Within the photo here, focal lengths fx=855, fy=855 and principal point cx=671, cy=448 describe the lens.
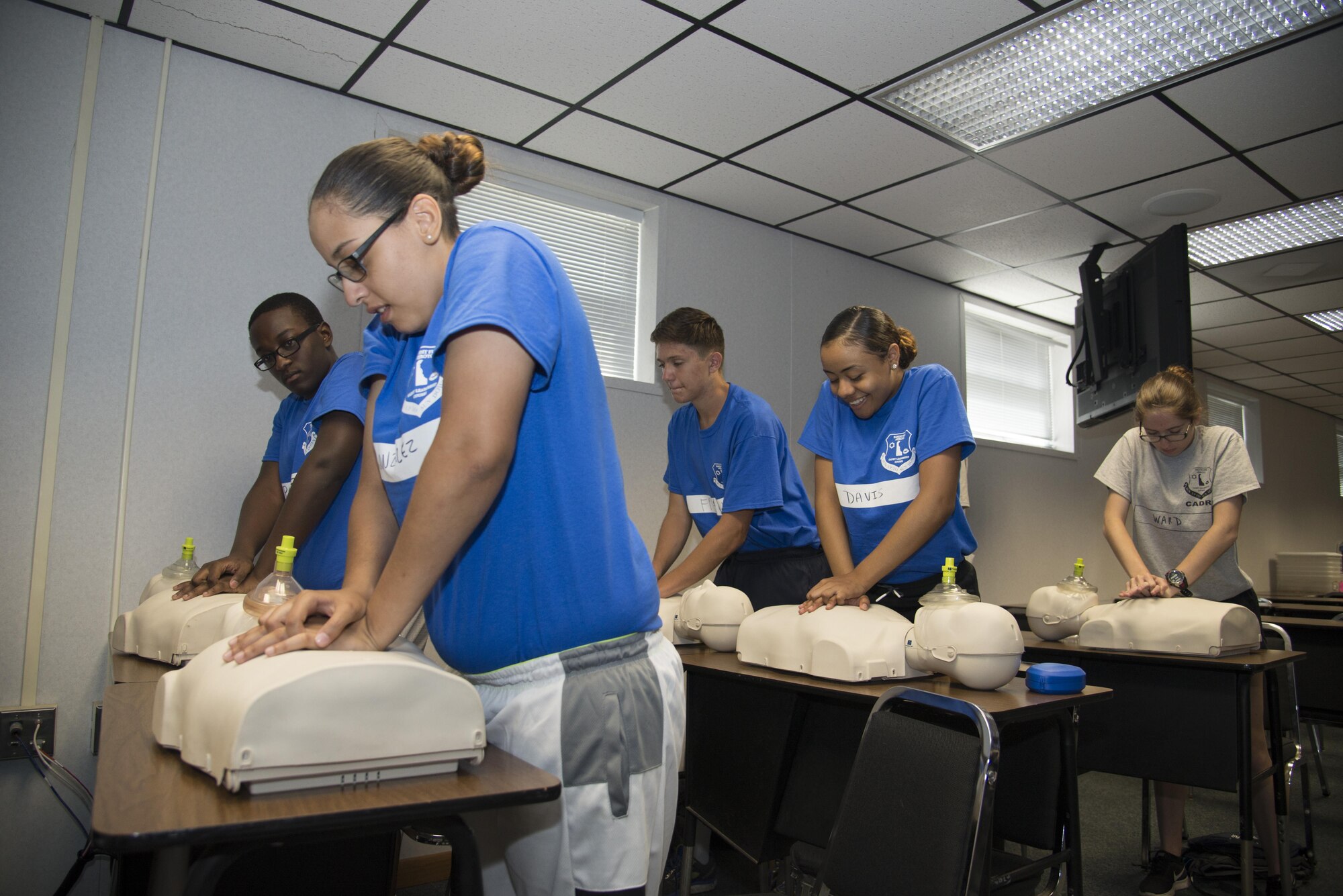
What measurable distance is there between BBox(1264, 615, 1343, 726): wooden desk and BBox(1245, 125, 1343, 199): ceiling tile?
192cm

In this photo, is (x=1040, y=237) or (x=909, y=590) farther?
(x=1040, y=237)

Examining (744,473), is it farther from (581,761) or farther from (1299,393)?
(1299,393)

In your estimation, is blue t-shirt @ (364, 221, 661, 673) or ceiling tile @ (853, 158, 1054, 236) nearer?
blue t-shirt @ (364, 221, 661, 673)

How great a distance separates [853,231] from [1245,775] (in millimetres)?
3044

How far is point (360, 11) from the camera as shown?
2578 millimetres

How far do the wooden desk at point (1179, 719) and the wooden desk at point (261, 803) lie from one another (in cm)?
198

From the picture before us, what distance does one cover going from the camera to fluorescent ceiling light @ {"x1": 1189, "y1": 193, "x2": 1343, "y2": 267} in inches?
165

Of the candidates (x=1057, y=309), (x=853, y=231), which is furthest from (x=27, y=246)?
(x=1057, y=309)

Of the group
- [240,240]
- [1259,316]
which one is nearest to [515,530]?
[240,240]

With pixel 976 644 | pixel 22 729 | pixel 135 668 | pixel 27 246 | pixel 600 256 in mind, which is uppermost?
pixel 600 256

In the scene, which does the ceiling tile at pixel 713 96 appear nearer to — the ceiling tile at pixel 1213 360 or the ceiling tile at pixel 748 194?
the ceiling tile at pixel 748 194

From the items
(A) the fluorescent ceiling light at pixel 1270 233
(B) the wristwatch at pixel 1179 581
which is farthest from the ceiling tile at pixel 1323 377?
(B) the wristwatch at pixel 1179 581

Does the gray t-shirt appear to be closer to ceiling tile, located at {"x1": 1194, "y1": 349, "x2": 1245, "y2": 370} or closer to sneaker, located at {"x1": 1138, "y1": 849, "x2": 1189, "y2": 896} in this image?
sneaker, located at {"x1": 1138, "y1": 849, "x2": 1189, "y2": 896}

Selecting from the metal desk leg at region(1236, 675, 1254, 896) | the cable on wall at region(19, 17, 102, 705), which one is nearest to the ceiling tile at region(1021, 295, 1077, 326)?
the metal desk leg at region(1236, 675, 1254, 896)
